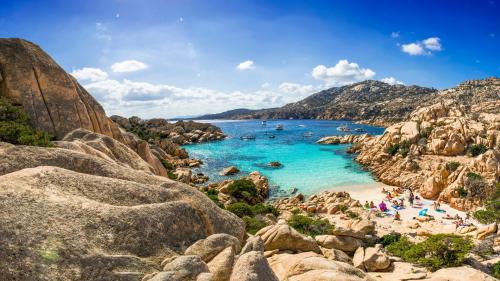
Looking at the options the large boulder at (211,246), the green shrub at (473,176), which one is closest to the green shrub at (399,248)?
the large boulder at (211,246)

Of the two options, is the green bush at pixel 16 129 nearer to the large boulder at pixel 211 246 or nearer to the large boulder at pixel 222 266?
the large boulder at pixel 211 246

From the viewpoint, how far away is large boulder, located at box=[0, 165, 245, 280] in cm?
745

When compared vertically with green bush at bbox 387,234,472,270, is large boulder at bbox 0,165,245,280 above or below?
above

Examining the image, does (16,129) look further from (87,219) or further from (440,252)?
(440,252)

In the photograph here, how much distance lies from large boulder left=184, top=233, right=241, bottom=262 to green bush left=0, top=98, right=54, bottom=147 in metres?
11.6

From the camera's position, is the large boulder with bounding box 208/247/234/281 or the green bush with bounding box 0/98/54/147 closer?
the large boulder with bounding box 208/247/234/281

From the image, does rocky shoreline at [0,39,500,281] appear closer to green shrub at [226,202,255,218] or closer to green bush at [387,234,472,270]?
green bush at [387,234,472,270]

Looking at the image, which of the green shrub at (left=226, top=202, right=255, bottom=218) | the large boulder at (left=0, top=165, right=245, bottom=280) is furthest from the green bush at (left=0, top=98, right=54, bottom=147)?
the green shrub at (left=226, top=202, right=255, bottom=218)

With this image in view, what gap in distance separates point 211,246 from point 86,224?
4056 mm

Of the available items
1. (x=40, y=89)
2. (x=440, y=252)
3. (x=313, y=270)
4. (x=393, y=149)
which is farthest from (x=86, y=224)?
(x=393, y=149)

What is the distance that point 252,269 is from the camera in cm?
887

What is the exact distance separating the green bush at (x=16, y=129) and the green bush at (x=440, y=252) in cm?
2293

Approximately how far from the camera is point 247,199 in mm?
41062

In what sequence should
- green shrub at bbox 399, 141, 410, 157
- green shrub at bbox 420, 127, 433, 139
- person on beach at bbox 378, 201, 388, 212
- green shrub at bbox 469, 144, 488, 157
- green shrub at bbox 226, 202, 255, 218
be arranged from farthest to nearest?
green shrub at bbox 420, 127, 433, 139 → green shrub at bbox 399, 141, 410, 157 → green shrub at bbox 469, 144, 488, 157 → person on beach at bbox 378, 201, 388, 212 → green shrub at bbox 226, 202, 255, 218
